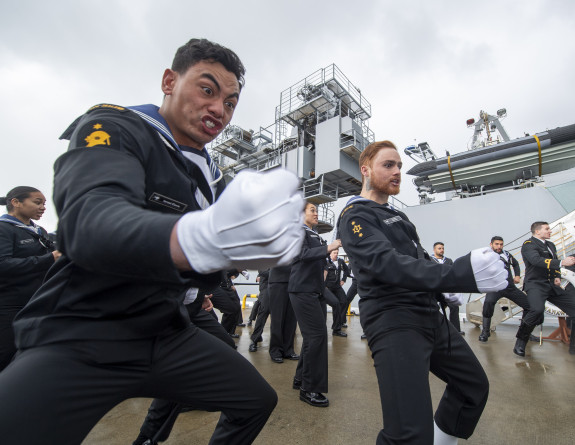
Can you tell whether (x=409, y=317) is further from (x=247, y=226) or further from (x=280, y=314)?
(x=280, y=314)

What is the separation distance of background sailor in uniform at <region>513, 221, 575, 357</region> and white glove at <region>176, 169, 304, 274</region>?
547 centimetres

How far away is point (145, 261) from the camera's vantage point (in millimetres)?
556

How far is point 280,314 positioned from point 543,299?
4.03 meters

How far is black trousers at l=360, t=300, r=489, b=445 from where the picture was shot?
1.32 metres

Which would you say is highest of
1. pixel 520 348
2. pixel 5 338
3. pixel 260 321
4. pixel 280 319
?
pixel 5 338

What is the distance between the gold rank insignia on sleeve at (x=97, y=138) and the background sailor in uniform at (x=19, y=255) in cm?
223

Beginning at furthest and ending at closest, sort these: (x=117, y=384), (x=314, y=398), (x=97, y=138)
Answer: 1. (x=314, y=398)
2. (x=117, y=384)
3. (x=97, y=138)

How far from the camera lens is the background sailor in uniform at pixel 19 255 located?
8.70ft

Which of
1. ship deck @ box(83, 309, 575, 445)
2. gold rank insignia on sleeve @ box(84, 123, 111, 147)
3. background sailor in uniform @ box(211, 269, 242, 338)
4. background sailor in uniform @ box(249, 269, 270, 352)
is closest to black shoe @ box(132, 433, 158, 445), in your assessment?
ship deck @ box(83, 309, 575, 445)

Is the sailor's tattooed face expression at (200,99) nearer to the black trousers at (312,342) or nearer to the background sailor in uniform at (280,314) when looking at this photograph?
the black trousers at (312,342)

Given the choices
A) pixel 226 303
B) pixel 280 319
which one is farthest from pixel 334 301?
pixel 226 303

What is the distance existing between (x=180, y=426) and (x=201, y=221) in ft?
8.11

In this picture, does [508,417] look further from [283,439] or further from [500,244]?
[500,244]

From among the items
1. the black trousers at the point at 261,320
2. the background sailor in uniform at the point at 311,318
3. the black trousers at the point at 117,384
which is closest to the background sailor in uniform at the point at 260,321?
the black trousers at the point at 261,320
